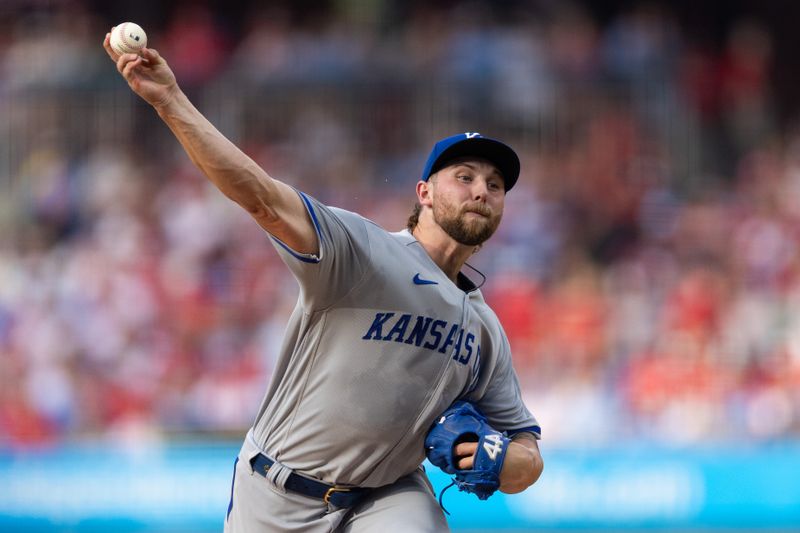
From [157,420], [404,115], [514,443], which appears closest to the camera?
[514,443]

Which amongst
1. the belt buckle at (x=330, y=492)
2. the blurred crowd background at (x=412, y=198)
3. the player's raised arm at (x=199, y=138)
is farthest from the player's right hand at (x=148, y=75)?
the blurred crowd background at (x=412, y=198)

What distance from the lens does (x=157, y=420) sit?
11039 millimetres

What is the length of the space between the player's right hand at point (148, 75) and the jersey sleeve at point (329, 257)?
57cm

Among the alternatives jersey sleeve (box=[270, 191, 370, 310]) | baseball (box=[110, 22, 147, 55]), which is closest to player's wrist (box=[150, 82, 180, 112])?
baseball (box=[110, 22, 147, 55])

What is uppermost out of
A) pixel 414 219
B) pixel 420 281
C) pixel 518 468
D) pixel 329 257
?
pixel 414 219

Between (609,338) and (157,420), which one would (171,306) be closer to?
(157,420)

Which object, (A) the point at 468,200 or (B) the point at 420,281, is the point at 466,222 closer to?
(A) the point at 468,200

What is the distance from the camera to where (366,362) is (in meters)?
4.34

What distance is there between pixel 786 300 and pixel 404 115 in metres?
4.60

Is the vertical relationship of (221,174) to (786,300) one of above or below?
below

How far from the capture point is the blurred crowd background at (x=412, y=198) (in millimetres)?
11297

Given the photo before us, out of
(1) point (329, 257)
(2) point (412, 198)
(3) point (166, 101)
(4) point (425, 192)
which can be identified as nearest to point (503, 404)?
(4) point (425, 192)

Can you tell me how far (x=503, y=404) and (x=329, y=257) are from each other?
1.20m

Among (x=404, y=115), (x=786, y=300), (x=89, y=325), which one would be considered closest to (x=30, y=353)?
(x=89, y=325)
